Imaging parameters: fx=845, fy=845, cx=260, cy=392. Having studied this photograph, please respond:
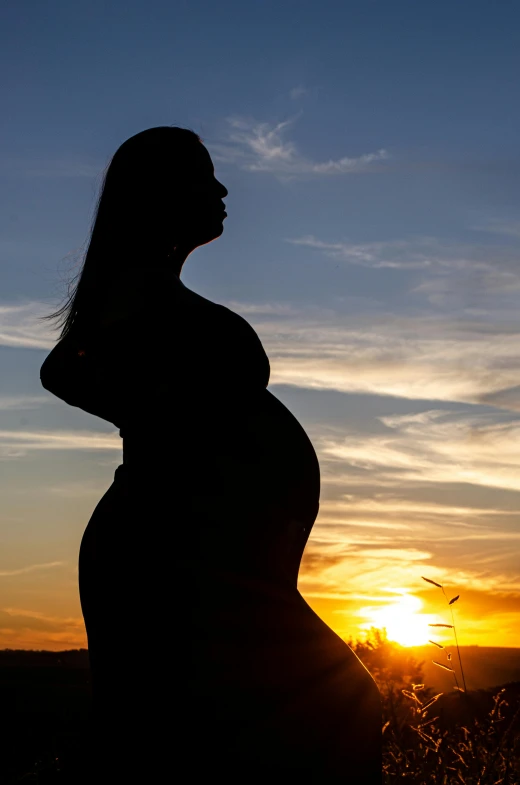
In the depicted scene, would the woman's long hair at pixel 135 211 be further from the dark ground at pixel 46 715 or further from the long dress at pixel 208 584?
the dark ground at pixel 46 715

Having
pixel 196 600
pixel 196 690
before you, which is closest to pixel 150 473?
pixel 196 600

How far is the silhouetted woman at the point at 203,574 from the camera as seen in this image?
88.8 inches

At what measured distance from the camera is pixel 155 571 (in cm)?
241

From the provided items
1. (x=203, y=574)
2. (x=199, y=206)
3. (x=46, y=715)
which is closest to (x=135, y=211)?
(x=199, y=206)

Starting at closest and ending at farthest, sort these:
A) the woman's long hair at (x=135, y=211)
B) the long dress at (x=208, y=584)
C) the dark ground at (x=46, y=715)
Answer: the long dress at (x=208, y=584) → the woman's long hair at (x=135, y=211) → the dark ground at (x=46, y=715)

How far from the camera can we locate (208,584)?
236cm

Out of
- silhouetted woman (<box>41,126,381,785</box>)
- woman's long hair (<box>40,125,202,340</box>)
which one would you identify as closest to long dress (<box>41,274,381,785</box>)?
silhouetted woman (<box>41,126,381,785</box>)

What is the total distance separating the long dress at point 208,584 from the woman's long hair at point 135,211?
1.30 feet

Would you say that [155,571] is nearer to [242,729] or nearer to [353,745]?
[242,729]

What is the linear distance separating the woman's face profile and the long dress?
461 millimetres

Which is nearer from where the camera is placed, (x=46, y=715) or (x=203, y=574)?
(x=203, y=574)

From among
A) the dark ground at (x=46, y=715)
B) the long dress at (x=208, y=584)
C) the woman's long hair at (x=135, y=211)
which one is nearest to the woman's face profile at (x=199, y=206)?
the woman's long hair at (x=135, y=211)

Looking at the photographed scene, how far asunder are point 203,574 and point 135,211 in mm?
1352

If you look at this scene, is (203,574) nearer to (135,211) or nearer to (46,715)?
(135,211)
